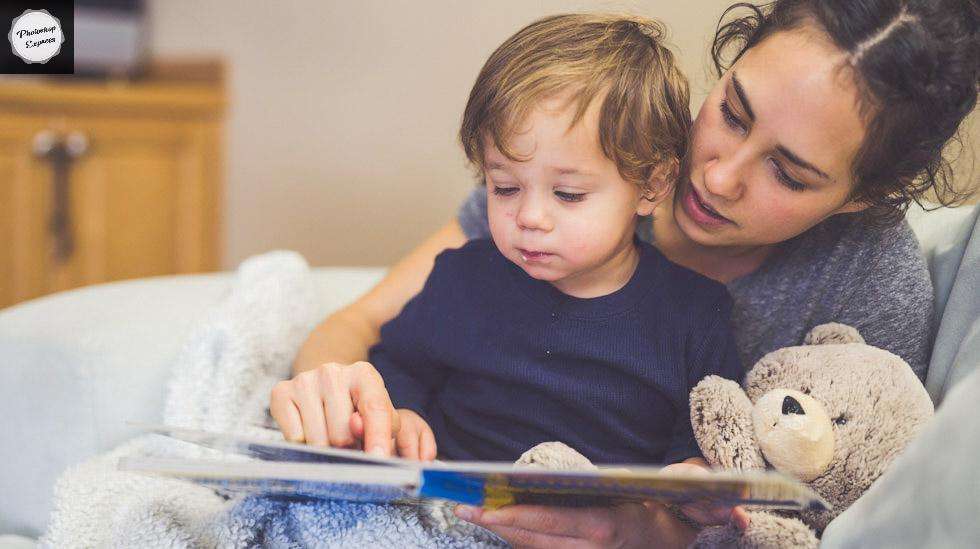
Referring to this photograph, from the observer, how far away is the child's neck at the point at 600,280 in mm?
881

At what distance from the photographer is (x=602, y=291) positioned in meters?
0.88

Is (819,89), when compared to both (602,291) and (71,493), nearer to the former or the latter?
(602,291)

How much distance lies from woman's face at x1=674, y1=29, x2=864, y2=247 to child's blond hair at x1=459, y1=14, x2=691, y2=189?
0.12ft

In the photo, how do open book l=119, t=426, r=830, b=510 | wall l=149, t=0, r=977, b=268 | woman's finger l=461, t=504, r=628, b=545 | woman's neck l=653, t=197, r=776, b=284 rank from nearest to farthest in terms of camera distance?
open book l=119, t=426, r=830, b=510 → woman's finger l=461, t=504, r=628, b=545 → woman's neck l=653, t=197, r=776, b=284 → wall l=149, t=0, r=977, b=268

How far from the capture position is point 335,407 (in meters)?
0.76

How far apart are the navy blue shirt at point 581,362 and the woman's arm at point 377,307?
0.11m

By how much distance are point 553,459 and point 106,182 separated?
2038 mm

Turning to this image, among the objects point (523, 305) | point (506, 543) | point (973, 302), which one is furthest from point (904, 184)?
point (506, 543)

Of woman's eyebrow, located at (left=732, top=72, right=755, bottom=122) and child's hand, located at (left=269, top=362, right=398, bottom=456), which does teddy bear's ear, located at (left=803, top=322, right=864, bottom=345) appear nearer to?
woman's eyebrow, located at (left=732, top=72, right=755, bottom=122)

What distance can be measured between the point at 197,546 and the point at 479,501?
26 cm
